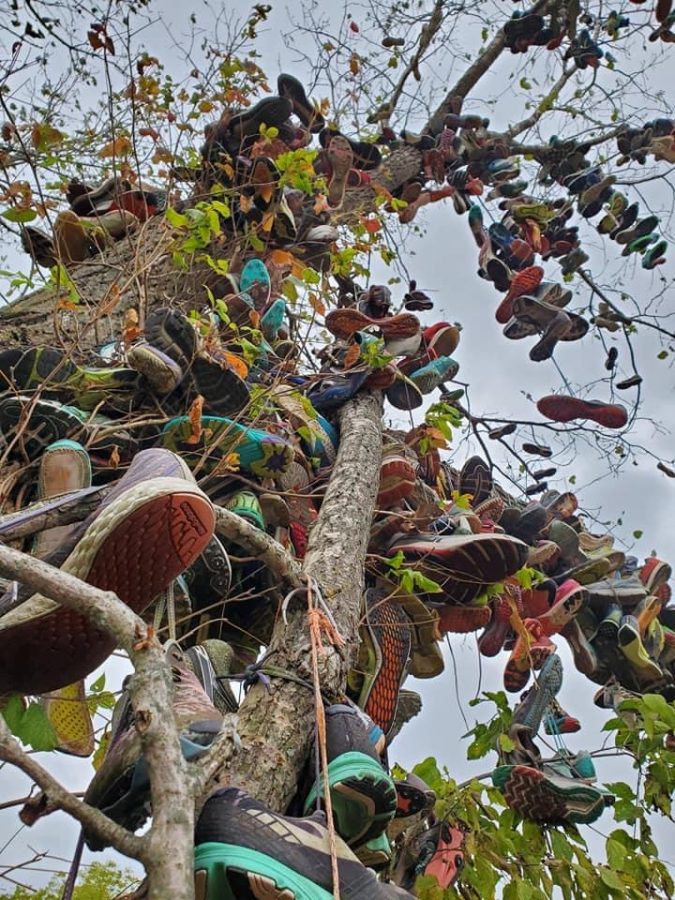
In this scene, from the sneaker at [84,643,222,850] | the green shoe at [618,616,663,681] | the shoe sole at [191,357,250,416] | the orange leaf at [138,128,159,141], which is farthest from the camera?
the orange leaf at [138,128,159,141]

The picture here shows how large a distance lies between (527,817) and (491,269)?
103 inches

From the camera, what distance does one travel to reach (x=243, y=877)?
0.82 m

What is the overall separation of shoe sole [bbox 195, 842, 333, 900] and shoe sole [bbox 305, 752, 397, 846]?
0.27m

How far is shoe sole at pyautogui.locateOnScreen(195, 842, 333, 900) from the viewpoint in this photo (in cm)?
82

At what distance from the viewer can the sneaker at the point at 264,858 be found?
0.83m

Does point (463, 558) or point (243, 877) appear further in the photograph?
point (463, 558)

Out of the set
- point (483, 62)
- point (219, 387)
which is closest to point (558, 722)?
point (219, 387)

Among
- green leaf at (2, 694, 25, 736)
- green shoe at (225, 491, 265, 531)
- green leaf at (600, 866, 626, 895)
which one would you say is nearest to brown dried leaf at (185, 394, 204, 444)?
green shoe at (225, 491, 265, 531)

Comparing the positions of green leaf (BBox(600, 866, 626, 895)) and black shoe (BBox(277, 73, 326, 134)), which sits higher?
black shoe (BBox(277, 73, 326, 134))

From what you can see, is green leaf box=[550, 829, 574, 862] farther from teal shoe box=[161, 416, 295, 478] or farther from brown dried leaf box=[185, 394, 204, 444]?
brown dried leaf box=[185, 394, 204, 444]

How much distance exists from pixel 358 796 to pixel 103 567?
47 cm

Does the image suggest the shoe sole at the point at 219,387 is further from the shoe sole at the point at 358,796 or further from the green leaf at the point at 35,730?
the shoe sole at the point at 358,796

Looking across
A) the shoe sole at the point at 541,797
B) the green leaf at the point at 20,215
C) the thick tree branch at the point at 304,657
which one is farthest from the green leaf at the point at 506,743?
the green leaf at the point at 20,215

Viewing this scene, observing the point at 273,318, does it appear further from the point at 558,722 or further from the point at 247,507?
the point at 558,722
